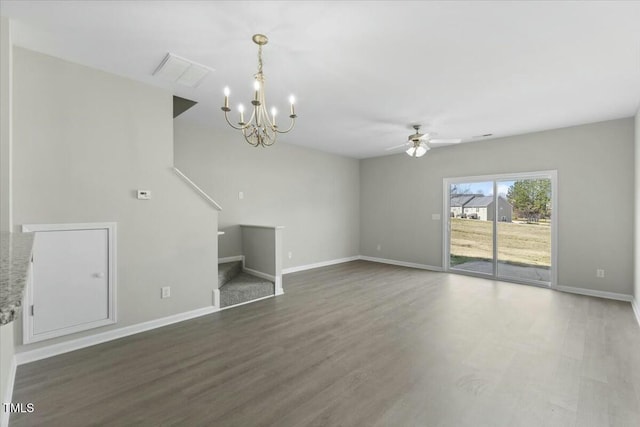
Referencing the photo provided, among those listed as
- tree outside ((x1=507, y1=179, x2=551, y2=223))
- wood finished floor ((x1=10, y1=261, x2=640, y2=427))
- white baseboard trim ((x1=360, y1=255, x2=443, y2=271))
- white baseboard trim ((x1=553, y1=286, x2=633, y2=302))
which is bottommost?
wood finished floor ((x1=10, y1=261, x2=640, y2=427))

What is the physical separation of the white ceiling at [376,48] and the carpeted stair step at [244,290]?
2596 mm

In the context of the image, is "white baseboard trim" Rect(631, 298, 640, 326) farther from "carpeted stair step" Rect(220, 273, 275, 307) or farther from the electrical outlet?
the electrical outlet

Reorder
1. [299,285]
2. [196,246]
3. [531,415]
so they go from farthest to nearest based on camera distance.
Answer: [299,285] < [196,246] < [531,415]

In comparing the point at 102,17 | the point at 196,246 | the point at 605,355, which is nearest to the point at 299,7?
the point at 102,17

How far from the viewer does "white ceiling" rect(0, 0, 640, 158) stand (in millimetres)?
2033

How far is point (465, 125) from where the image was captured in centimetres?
467

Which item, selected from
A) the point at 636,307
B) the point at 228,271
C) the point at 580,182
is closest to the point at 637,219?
the point at 580,182

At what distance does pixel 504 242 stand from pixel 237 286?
496 cm

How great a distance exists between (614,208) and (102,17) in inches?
263

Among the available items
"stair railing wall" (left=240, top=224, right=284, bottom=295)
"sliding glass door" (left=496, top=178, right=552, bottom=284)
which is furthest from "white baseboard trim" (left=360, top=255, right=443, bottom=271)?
"stair railing wall" (left=240, top=224, right=284, bottom=295)

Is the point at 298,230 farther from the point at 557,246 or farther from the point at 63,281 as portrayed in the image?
the point at 557,246

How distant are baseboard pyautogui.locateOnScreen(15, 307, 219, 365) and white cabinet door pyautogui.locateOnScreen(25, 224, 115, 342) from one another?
111 millimetres

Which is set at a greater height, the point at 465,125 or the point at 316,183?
the point at 465,125

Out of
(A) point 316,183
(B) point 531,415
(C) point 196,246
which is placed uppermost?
(A) point 316,183
